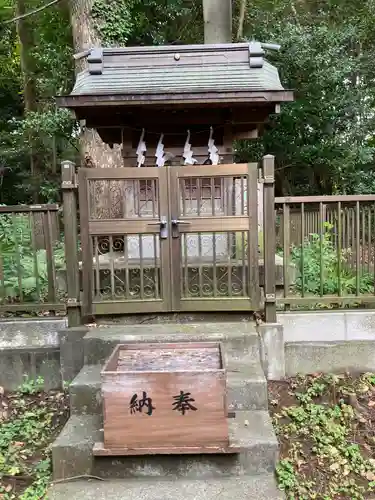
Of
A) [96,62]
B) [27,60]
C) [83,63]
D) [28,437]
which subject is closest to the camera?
[28,437]

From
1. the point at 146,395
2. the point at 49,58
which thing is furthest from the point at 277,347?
the point at 49,58

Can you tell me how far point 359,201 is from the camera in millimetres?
4793

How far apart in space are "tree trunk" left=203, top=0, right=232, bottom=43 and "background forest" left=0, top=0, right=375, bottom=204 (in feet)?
8.39

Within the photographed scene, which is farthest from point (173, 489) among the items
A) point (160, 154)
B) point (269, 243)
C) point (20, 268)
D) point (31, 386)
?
point (160, 154)

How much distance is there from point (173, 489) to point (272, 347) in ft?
6.12

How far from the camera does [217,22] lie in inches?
385

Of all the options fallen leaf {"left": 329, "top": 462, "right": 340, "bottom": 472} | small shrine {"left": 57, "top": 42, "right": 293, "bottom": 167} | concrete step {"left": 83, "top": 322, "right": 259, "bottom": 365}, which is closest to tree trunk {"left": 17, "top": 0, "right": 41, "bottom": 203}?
small shrine {"left": 57, "top": 42, "right": 293, "bottom": 167}

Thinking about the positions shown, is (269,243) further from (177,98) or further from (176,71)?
(176,71)

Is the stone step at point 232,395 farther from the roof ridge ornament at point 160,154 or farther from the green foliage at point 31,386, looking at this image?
the roof ridge ornament at point 160,154

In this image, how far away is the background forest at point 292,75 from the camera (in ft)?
41.1

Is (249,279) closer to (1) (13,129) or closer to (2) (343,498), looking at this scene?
(2) (343,498)

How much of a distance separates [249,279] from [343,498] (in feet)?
6.90

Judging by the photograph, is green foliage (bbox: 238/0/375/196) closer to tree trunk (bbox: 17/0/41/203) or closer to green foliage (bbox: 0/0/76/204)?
green foliage (bbox: 0/0/76/204)

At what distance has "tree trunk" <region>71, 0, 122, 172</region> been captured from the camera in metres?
8.88
